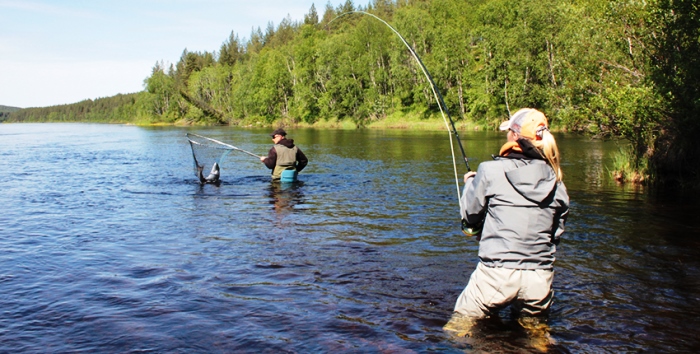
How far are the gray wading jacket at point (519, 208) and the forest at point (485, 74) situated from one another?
23.0 ft

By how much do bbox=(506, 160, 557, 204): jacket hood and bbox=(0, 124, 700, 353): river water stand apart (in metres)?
1.64

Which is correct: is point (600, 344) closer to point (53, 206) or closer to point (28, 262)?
point (28, 262)

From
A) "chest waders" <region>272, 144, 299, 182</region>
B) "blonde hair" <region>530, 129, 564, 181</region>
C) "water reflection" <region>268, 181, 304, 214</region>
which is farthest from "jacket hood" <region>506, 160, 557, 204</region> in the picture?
"chest waders" <region>272, 144, 299, 182</region>

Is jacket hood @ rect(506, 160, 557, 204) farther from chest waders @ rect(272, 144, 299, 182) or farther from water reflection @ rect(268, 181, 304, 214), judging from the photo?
Answer: chest waders @ rect(272, 144, 299, 182)

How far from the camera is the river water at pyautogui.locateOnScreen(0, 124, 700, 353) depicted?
19.6 feet

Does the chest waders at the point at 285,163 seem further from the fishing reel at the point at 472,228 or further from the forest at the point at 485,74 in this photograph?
the fishing reel at the point at 472,228

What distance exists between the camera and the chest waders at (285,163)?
17859 mm

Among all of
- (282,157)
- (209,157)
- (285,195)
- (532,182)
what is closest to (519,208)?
(532,182)

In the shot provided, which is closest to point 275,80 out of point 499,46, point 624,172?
point 499,46

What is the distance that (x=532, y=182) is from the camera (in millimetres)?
4785

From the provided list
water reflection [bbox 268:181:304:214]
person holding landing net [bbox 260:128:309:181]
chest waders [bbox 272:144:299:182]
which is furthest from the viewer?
chest waders [bbox 272:144:299:182]

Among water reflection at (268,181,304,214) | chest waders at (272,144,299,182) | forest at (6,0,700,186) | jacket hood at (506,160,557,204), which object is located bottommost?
water reflection at (268,181,304,214)

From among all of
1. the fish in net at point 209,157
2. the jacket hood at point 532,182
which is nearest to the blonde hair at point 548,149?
the jacket hood at point 532,182

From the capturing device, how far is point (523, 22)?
62500mm
